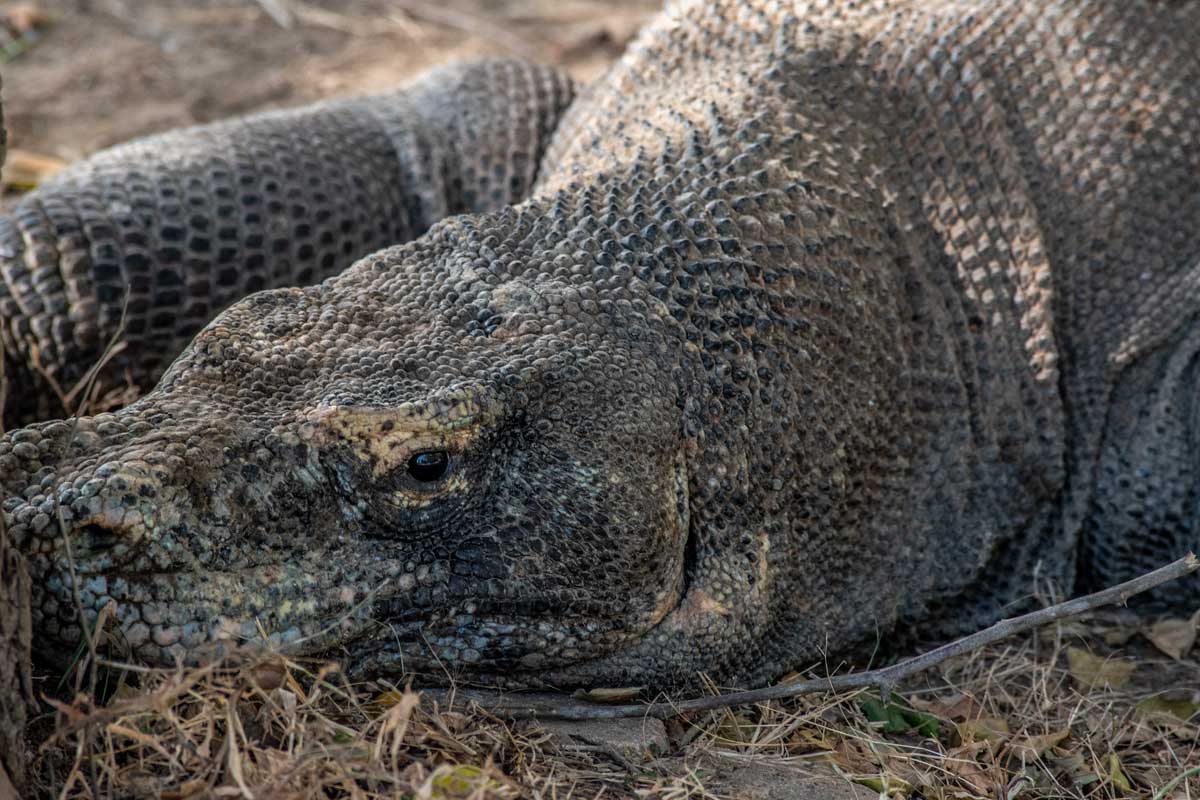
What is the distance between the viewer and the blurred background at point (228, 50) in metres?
6.64

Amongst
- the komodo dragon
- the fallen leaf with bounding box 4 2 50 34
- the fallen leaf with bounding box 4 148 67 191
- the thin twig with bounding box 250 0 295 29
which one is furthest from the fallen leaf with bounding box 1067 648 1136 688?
the fallen leaf with bounding box 4 2 50 34

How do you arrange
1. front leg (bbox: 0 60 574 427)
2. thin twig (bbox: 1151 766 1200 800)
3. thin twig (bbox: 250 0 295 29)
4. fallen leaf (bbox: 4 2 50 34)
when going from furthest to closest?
thin twig (bbox: 250 0 295 29)
fallen leaf (bbox: 4 2 50 34)
front leg (bbox: 0 60 574 427)
thin twig (bbox: 1151 766 1200 800)

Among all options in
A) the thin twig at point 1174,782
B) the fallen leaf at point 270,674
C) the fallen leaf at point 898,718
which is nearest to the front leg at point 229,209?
the fallen leaf at point 270,674

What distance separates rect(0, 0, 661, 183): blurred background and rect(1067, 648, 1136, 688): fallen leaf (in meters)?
4.66

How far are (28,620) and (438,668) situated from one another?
82 cm

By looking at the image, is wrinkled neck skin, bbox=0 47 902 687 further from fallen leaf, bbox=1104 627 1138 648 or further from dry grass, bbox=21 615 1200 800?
fallen leaf, bbox=1104 627 1138 648

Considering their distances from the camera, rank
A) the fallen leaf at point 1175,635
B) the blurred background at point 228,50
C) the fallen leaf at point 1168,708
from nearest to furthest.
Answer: the fallen leaf at point 1168,708 < the fallen leaf at point 1175,635 < the blurred background at point 228,50

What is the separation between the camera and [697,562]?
2883 mm

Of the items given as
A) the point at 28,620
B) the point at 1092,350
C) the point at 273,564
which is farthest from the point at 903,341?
the point at 28,620

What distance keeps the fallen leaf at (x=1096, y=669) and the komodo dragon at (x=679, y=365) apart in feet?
0.82

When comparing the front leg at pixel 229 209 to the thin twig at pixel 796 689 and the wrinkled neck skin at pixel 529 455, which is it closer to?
the wrinkled neck skin at pixel 529 455

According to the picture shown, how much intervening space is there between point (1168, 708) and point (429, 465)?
2.16 meters

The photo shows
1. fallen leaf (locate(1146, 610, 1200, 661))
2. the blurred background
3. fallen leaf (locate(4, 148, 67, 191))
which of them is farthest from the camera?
the blurred background

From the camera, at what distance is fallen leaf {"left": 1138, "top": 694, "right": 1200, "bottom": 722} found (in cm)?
339
